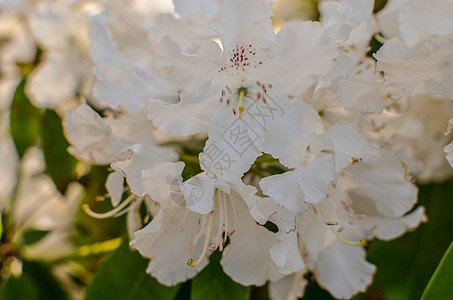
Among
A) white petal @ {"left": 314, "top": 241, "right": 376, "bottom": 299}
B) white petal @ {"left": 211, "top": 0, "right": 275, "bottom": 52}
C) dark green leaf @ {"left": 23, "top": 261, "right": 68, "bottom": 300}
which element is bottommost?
dark green leaf @ {"left": 23, "top": 261, "right": 68, "bottom": 300}

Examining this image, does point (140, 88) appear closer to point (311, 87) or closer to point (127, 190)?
point (127, 190)

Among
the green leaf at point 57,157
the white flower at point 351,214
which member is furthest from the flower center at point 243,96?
the green leaf at point 57,157

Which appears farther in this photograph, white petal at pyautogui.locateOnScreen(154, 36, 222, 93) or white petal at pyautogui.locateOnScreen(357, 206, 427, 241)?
white petal at pyautogui.locateOnScreen(357, 206, 427, 241)

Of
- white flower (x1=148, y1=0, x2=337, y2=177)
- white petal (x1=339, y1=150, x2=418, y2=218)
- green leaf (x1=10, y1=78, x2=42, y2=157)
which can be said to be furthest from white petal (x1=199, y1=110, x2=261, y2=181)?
green leaf (x1=10, y1=78, x2=42, y2=157)

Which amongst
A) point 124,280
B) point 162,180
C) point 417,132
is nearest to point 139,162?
point 162,180

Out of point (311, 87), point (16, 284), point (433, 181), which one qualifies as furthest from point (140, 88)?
point (433, 181)

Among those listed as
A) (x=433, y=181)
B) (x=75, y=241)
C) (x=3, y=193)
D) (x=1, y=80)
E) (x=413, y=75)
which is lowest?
(x=3, y=193)

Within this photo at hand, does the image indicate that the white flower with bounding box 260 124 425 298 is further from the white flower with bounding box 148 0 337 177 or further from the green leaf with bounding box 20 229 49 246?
the green leaf with bounding box 20 229 49 246
